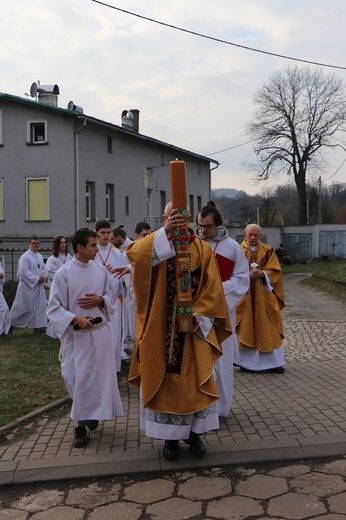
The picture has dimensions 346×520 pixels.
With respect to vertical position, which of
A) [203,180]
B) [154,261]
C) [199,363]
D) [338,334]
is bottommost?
[338,334]

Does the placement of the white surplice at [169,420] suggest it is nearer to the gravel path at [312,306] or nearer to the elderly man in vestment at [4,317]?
the elderly man in vestment at [4,317]

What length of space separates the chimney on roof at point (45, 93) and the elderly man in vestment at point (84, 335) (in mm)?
22486

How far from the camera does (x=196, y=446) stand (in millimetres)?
4777

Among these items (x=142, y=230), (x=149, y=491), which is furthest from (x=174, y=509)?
(x=142, y=230)

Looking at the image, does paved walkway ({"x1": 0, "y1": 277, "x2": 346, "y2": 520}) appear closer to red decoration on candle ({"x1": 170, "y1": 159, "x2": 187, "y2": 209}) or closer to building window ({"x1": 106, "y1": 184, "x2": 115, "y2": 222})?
red decoration on candle ({"x1": 170, "y1": 159, "x2": 187, "y2": 209})

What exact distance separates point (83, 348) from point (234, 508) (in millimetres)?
1945

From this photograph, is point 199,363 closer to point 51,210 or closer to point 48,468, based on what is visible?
point 48,468

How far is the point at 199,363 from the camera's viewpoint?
468cm

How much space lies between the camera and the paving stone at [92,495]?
4.11 meters

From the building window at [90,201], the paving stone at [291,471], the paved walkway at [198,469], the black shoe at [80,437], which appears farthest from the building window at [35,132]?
the paving stone at [291,471]

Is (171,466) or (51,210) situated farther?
(51,210)

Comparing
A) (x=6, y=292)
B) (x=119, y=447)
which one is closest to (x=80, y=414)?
(x=119, y=447)

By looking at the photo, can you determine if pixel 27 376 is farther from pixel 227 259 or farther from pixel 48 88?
pixel 48 88

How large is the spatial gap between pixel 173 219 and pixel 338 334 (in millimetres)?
A: 7290
